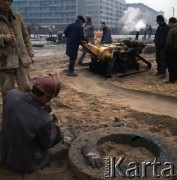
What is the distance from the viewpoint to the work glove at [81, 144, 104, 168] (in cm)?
315

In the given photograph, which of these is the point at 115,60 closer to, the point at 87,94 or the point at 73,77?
the point at 73,77

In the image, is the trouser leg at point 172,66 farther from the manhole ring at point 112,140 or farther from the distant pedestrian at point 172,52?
the manhole ring at point 112,140

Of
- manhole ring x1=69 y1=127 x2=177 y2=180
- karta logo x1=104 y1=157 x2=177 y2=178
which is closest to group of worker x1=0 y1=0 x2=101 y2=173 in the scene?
manhole ring x1=69 y1=127 x2=177 y2=180

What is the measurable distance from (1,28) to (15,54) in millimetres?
403

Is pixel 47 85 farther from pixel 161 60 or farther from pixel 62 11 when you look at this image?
pixel 62 11

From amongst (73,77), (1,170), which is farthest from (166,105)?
(1,170)

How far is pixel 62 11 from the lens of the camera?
76938 mm

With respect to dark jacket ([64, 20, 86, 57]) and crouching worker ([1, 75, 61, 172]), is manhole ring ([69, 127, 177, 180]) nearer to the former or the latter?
crouching worker ([1, 75, 61, 172])

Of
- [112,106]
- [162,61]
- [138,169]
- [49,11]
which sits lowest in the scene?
[138,169]

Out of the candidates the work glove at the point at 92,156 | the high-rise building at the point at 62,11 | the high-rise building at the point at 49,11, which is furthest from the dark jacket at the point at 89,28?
the high-rise building at the point at 49,11

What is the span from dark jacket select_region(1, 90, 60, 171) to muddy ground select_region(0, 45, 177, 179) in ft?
0.80

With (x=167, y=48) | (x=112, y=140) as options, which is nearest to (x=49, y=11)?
(x=167, y=48)

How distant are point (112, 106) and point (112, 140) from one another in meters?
2.02

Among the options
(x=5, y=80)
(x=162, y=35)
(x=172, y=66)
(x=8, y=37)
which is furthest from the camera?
(x=162, y=35)
